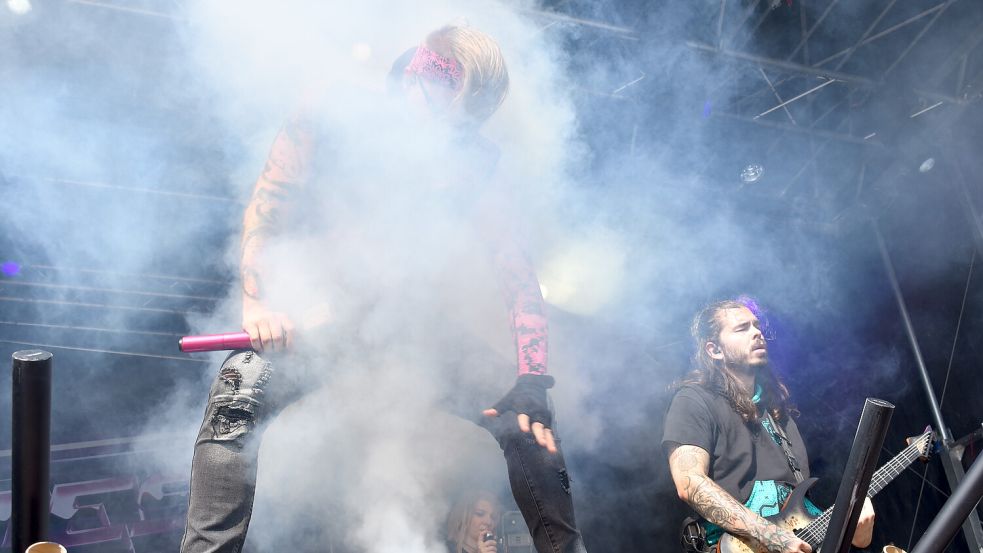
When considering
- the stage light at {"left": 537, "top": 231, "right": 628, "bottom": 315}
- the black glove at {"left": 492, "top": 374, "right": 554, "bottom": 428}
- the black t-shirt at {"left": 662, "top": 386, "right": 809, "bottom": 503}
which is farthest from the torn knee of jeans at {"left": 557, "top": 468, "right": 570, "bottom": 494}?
the stage light at {"left": 537, "top": 231, "right": 628, "bottom": 315}

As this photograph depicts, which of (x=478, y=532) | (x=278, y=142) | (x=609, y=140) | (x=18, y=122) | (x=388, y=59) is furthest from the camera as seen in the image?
(x=609, y=140)

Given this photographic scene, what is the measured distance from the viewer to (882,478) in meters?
3.56

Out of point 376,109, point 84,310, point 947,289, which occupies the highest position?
point 376,109

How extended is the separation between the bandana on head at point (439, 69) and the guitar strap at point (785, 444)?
7.26 ft

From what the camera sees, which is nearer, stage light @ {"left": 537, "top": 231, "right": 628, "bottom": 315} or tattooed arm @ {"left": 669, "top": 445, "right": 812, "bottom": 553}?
tattooed arm @ {"left": 669, "top": 445, "right": 812, "bottom": 553}

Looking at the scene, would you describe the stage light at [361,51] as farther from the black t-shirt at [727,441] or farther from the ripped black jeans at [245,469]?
the black t-shirt at [727,441]

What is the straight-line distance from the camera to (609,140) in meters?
Result: 5.32

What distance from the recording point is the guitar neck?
2.96 metres

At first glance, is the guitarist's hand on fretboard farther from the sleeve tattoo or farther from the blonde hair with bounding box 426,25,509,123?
the sleeve tattoo

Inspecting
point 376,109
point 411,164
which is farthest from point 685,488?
point 376,109

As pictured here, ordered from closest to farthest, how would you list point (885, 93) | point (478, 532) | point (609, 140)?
1. point (478, 532)
2. point (885, 93)
3. point (609, 140)

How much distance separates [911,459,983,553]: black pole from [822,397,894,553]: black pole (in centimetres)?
11

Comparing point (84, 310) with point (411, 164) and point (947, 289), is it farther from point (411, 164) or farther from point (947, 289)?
point (947, 289)

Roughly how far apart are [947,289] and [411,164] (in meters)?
3.92
